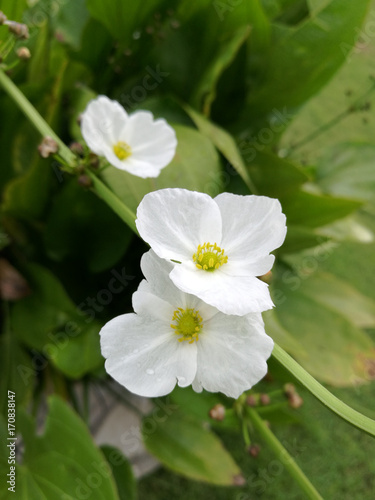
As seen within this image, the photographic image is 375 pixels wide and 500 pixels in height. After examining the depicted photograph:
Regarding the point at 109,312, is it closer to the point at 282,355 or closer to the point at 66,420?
the point at 66,420

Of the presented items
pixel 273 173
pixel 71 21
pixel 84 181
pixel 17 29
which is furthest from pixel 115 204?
pixel 71 21

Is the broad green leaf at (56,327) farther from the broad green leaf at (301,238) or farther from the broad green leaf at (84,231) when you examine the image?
the broad green leaf at (301,238)

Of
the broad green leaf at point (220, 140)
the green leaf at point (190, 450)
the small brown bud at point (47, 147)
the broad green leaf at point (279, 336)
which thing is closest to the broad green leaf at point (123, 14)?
the broad green leaf at point (220, 140)

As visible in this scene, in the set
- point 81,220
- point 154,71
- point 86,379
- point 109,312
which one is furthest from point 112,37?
point 86,379

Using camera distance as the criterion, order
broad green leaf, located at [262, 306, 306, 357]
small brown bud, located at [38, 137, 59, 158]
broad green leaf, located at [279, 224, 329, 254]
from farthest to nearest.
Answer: broad green leaf, located at [279, 224, 329, 254] < broad green leaf, located at [262, 306, 306, 357] < small brown bud, located at [38, 137, 59, 158]

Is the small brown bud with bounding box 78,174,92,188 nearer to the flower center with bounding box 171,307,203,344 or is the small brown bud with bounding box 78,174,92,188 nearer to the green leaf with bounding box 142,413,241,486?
the flower center with bounding box 171,307,203,344

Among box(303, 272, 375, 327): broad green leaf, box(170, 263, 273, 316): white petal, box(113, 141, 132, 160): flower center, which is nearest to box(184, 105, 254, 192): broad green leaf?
box(113, 141, 132, 160): flower center
